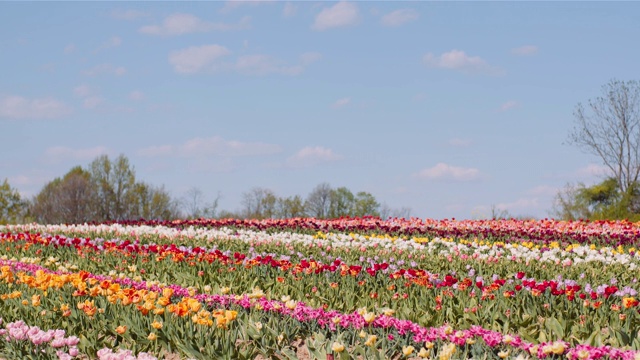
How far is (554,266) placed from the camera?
10.6 meters

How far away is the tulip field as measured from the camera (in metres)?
5.55

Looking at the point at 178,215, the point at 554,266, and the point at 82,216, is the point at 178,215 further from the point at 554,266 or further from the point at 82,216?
the point at 554,266

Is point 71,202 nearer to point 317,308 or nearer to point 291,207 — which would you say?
point 291,207

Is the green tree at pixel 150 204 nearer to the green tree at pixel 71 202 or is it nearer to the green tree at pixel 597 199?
the green tree at pixel 71 202

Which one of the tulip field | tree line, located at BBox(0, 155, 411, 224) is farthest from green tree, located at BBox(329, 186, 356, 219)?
the tulip field

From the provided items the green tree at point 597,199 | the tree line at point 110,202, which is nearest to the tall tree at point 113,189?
the tree line at point 110,202

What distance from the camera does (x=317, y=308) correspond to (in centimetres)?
699

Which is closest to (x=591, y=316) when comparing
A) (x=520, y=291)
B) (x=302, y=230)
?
(x=520, y=291)

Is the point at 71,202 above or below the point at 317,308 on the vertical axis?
above

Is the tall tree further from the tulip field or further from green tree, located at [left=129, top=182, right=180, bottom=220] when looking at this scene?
the tulip field

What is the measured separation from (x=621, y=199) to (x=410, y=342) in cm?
3007

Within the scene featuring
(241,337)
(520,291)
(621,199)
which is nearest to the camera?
(241,337)

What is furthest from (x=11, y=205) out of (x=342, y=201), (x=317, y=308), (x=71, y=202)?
(x=317, y=308)

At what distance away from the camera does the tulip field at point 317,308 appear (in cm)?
555
